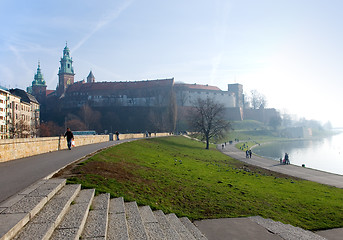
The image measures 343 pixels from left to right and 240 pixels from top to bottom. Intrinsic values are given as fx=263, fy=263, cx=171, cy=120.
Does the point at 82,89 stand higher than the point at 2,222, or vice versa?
the point at 82,89

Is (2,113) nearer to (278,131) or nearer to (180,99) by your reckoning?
(180,99)

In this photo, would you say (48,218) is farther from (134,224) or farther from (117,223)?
(134,224)

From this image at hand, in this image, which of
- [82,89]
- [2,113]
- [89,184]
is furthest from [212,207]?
[82,89]

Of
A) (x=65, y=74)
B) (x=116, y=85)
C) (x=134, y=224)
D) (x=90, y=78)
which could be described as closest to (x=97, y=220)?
(x=134, y=224)

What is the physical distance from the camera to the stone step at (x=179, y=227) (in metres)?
6.02

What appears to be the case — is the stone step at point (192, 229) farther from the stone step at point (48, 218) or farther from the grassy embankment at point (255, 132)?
the grassy embankment at point (255, 132)

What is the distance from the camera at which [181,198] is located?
9.74 meters

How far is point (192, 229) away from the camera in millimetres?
6789

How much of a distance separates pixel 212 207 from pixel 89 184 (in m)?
4.27

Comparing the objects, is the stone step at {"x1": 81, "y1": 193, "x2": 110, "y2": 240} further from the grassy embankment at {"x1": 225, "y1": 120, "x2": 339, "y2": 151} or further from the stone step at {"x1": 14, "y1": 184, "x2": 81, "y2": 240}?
the grassy embankment at {"x1": 225, "y1": 120, "x2": 339, "y2": 151}

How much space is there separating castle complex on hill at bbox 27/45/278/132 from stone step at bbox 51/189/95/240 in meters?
91.5

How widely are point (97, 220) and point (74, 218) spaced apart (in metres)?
0.48

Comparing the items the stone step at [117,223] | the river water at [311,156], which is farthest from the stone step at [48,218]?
the river water at [311,156]

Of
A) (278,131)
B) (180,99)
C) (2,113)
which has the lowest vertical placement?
(278,131)
